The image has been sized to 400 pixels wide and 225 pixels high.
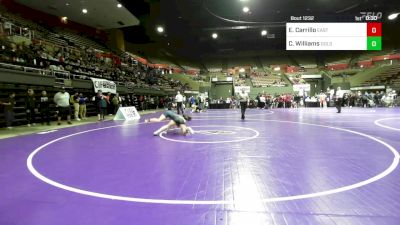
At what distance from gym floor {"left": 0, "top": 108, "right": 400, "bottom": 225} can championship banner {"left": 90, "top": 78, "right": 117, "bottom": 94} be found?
1240 cm

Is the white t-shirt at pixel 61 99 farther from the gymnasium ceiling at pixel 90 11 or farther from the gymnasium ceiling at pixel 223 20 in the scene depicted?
the gymnasium ceiling at pixel 223 20

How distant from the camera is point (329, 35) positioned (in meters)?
9.27

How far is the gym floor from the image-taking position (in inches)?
114

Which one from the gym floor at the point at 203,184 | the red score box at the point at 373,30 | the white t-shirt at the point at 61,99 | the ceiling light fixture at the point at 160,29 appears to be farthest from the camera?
the ceiling light fixture at the point at 160,29

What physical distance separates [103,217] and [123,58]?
101 ft

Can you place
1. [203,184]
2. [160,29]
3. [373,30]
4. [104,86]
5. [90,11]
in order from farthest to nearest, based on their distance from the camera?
[160,29] → [90,11] → [104,86] → [373,30] → [203,184]

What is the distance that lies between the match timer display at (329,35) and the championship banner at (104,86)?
13.6 metres

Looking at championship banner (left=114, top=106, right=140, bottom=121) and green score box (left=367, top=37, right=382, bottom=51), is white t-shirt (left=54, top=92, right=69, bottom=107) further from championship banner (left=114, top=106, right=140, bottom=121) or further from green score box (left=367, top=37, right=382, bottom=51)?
green score box (left=367, top=37, right=382, bottom=51)

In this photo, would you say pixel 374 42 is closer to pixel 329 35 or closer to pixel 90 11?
pixel 329 35

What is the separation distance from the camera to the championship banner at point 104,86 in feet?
62.2

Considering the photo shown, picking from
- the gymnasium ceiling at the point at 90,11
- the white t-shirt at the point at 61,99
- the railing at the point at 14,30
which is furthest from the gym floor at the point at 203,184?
the gymnasium ceiling at the point at 90,11

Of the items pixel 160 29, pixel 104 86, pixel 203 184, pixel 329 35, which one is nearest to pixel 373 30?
pixel 329 35

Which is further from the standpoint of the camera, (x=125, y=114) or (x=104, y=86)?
(x=104, y=86)

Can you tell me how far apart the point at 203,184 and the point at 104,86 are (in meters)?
17.5
